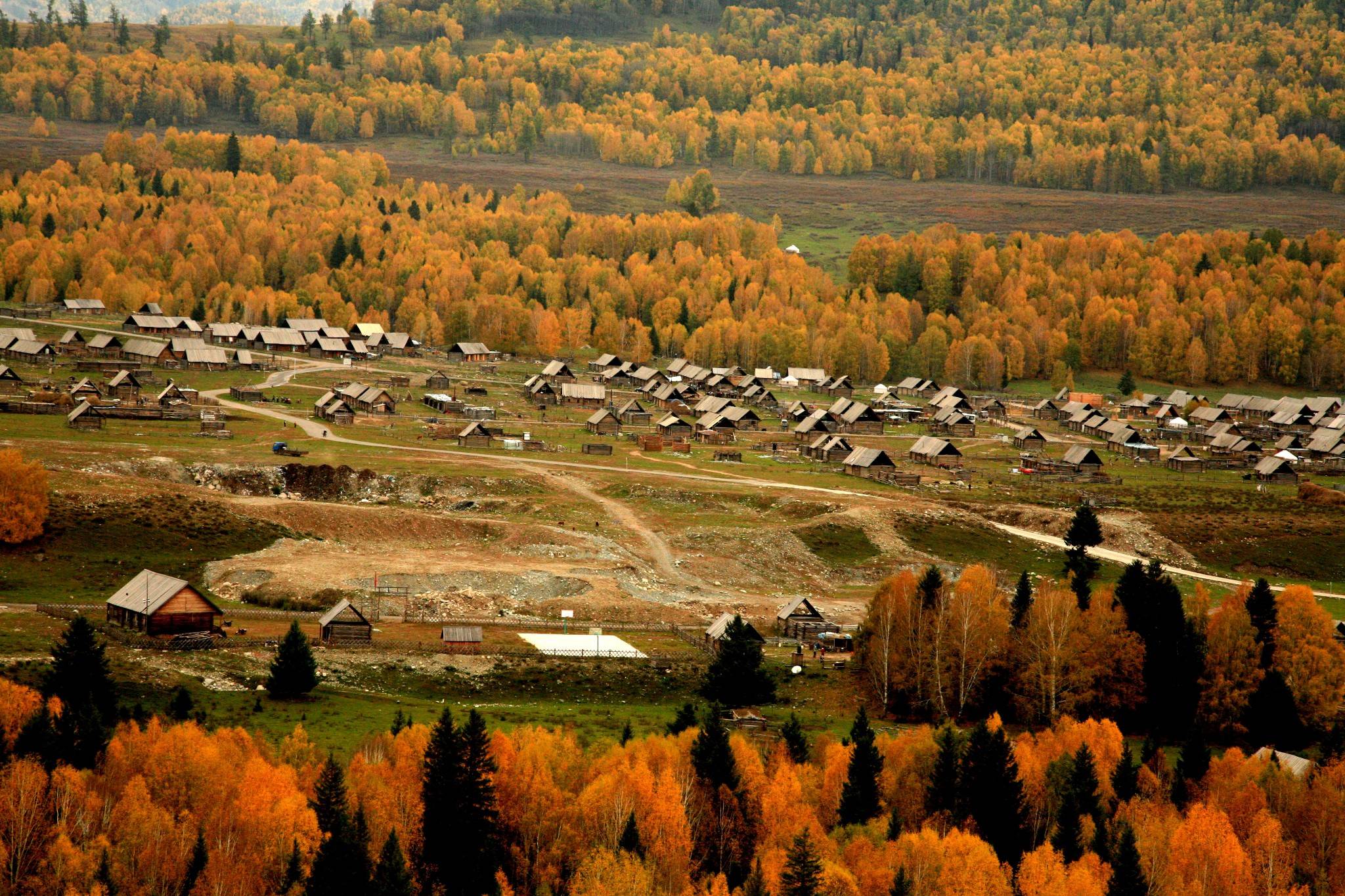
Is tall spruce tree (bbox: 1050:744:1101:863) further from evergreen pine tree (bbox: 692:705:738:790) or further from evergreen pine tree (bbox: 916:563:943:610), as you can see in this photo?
evergreen pine tree (bbox: 916:563:943:610)

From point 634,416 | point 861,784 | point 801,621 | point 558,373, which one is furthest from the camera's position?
point 558,373

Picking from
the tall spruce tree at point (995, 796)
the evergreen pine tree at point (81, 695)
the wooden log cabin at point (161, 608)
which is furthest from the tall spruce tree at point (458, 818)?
the wooden log cabin at point (161, 608)

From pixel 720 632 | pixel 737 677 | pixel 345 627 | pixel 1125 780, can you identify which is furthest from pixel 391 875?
pixel 720 632

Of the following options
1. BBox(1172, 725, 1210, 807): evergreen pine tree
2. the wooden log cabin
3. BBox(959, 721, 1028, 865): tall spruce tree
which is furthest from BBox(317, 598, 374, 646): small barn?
BBox(1172, 725, 1210, 807): evergreen pine tree

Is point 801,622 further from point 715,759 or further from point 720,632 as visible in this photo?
point 715,759

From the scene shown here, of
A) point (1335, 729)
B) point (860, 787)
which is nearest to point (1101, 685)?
point (1335, 729)

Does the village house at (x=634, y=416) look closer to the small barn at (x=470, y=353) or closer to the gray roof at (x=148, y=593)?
the small barn at (x=470, y=353)
